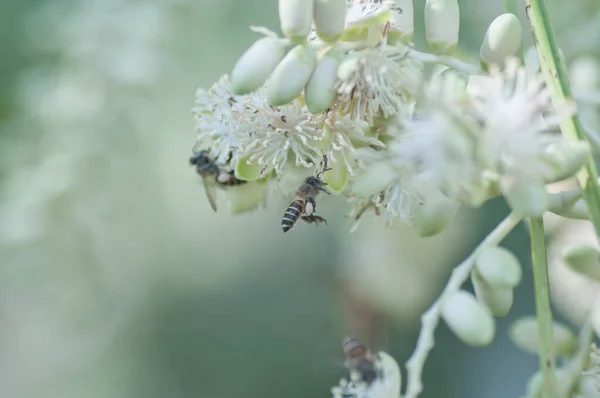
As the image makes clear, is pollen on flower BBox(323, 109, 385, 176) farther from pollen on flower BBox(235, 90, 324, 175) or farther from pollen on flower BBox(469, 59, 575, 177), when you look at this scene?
pollen on flower BBox(469, 59, 575, 177)

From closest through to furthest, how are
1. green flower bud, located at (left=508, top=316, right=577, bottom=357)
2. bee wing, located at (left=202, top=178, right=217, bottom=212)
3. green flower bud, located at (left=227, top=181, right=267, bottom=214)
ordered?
green flower bud, located at (left=508, top=316, right=577, bottom=357) < green flower bud, located at (left=227, top=181, right=267, bottom=214) < bee wing, located at (left=202, top=178, right=217, bottom=212)

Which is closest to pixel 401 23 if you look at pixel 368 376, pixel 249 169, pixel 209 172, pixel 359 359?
pixel 249 169

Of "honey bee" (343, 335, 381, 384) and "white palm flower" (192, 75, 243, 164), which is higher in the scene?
"white palm flower" (192, 75, 243, 164)

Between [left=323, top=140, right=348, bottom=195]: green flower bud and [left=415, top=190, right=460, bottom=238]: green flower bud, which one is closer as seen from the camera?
[left=415, top=190, right=460, bottom=238]: green flower bud

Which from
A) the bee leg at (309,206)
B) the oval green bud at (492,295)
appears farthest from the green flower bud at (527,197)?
the bee leg at (309,206)

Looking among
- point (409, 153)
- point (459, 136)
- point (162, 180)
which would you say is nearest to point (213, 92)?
point (409, 153)

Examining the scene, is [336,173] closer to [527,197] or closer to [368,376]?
[527,197]

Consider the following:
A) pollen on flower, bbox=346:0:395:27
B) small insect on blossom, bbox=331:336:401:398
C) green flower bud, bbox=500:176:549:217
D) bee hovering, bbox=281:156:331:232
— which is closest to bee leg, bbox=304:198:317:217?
bee hovering, bbox=281:156:331:232

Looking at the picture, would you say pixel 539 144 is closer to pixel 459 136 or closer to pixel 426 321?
pixel 459 136
